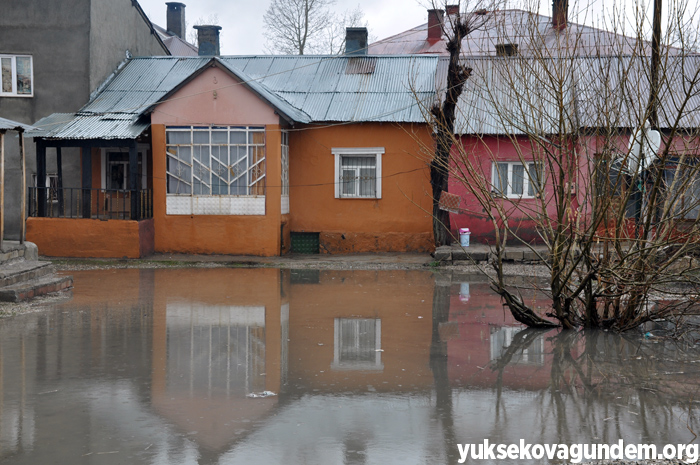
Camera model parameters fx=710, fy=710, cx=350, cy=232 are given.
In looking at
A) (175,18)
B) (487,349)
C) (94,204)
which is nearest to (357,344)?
(487,349)

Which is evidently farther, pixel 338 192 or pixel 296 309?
pixel 338 192

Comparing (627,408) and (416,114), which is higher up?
(416,114)

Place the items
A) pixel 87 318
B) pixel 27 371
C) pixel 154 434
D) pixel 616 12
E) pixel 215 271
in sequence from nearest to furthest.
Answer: pixel 154 434 → pixel 27 371 → pixel 616 12 → pixel 87 318 → pixel 215 271

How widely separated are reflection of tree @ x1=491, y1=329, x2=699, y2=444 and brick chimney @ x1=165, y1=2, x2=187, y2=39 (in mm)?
33520

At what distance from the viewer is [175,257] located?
17703 millimetres

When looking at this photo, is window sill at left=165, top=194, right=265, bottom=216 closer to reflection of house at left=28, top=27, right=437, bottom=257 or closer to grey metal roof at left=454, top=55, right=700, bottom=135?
reflection of house at left=28, top=27, right=437, bottom=257

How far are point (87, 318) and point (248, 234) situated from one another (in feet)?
26.8

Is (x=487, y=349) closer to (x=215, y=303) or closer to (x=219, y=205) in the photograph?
(x=215, y=303)

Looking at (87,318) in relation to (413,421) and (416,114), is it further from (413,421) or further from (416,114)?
(416,114)

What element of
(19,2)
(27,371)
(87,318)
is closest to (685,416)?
(27,371)

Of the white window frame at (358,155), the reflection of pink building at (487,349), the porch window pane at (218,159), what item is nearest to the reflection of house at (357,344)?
the reflection of pink building at (487,349)

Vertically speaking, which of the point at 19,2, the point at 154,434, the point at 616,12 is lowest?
the point at 154,434

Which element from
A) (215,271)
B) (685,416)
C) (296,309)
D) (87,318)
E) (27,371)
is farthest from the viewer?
(215,271)

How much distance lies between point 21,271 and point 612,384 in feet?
31.3
